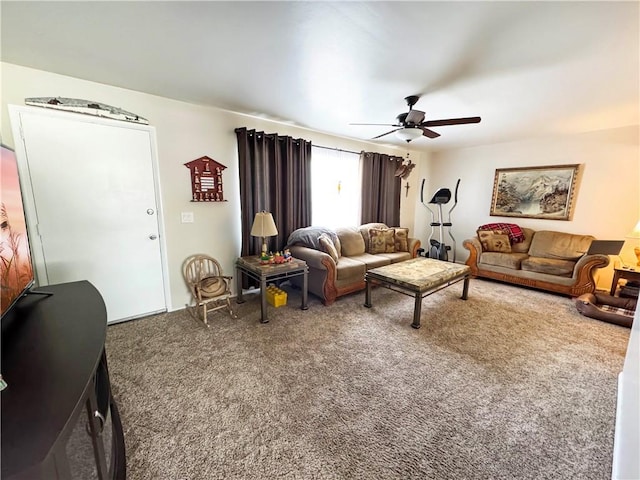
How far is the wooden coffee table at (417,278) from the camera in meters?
2.81

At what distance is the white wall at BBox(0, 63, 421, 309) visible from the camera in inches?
93.4

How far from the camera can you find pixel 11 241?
4.37 feet

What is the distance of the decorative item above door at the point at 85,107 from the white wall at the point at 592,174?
5560mm

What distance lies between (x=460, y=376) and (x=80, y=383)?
2.34 m

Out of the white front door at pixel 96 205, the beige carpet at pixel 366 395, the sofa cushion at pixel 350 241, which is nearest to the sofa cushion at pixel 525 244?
the beige carpet at pixel 366 395

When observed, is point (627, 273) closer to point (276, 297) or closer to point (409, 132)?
point (409, 132)

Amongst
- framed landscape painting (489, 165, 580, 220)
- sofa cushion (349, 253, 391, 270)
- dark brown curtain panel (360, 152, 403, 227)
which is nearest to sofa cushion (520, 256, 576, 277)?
framed landscape painting (489, 165, 580, 220)

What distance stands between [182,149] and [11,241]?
1954 millimetres

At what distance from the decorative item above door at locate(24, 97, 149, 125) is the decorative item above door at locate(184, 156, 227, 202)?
0.63m

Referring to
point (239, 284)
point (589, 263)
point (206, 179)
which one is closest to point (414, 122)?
point (206, 179)

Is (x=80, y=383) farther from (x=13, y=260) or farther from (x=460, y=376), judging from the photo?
(x=460, y=376)

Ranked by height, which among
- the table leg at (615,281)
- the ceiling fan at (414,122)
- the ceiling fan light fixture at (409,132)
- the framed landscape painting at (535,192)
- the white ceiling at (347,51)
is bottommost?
the table leg at (615,281)

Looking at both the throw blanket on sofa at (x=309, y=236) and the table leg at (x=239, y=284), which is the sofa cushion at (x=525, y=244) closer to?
the throw blanket on sofa at (x=309, y=236)

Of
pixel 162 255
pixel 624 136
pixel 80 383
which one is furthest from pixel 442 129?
pixel 80 383
